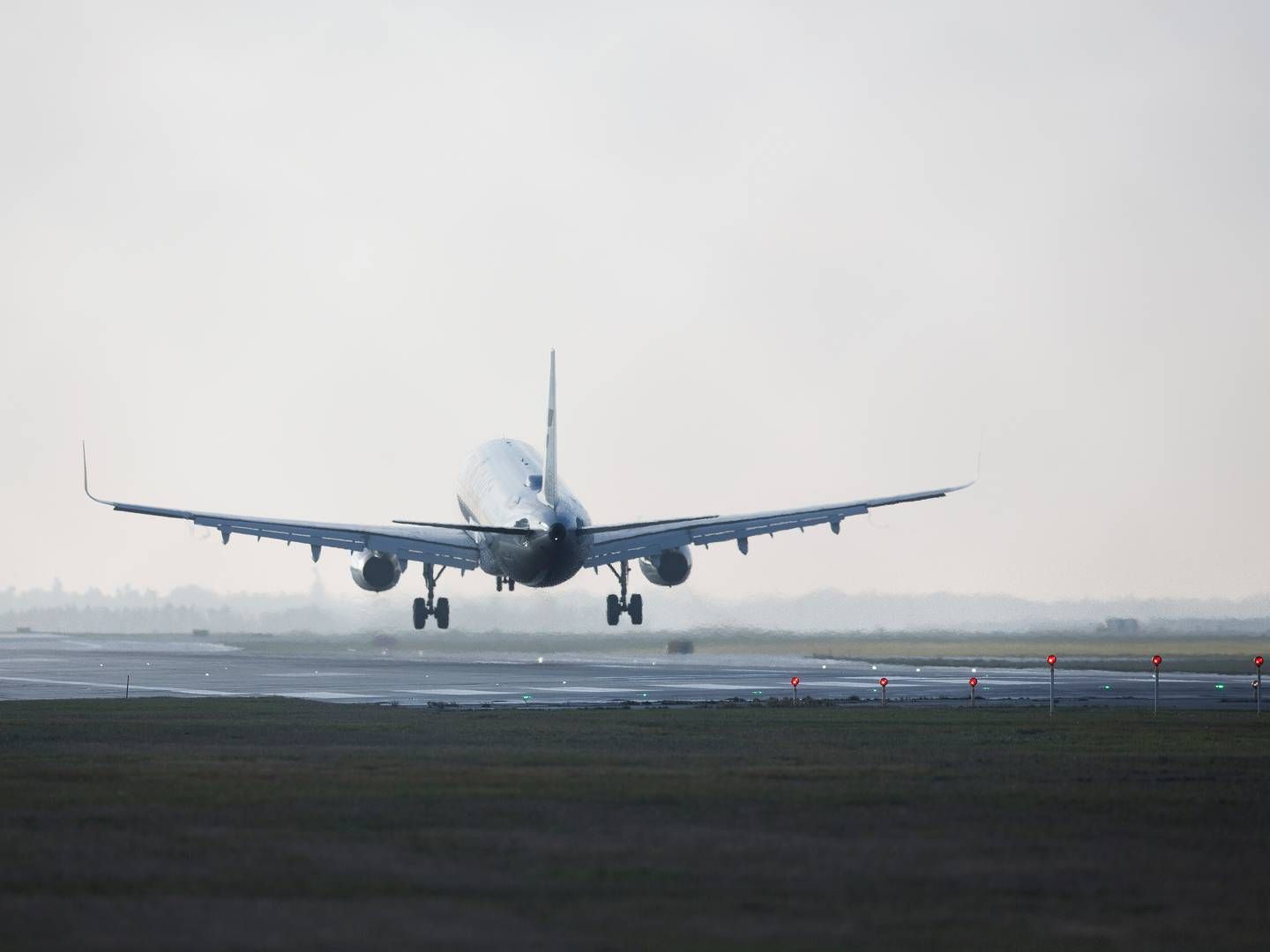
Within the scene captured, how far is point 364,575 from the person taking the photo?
7162cm

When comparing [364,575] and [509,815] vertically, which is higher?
[364,575]

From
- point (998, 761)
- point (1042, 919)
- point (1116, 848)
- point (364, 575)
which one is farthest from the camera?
point (364, 575)

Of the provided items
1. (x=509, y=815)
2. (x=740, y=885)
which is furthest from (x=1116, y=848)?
(x=509, y=815)

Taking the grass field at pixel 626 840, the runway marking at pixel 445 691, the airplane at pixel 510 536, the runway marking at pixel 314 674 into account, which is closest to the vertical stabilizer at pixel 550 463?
the airplane at pixel 510 536

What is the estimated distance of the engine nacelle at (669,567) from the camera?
72.7 metres

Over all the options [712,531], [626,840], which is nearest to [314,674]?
[712,531]

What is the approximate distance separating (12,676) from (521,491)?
61.7 ft

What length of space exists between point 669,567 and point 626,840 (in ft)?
179

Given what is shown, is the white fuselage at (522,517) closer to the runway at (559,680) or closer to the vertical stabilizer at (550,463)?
the vertical stabilizer at (550,463)

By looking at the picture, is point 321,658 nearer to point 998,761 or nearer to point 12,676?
point 12,676

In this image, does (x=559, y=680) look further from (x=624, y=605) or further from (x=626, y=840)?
(x=626, y=840)

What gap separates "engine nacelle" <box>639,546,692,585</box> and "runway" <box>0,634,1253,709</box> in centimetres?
345

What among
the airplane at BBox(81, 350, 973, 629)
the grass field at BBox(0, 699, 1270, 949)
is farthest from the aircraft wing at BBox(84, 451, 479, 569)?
the grass field at BBox(0, 699, 1270, 949)

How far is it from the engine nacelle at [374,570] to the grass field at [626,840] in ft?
128
